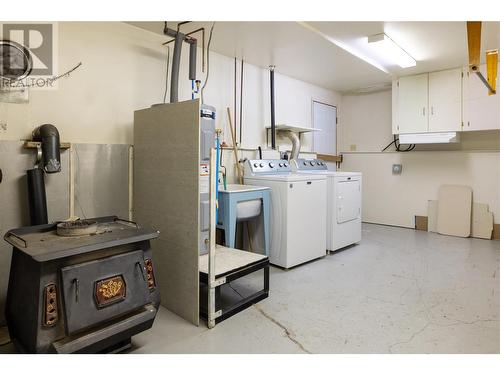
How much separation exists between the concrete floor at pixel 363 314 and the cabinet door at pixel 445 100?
190 cm

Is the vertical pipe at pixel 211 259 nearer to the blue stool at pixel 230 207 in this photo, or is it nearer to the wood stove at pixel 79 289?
the wood stove at pixel 79 289

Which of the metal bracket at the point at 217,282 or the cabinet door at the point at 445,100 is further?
the cabinet door at the point at 445,100

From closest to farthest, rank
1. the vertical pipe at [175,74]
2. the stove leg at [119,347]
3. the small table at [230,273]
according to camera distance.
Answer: the stove leg at [119,347]
the small table at [230,273]
the vertical pipe at [175,74]

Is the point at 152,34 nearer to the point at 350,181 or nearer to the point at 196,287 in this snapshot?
the point at 196,287

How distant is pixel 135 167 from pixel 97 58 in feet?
3.15

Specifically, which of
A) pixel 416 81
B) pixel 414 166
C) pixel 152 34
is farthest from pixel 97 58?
pixel 414 166

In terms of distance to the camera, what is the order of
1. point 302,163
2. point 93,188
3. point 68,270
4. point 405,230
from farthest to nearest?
point 405,230 < point 302,163 < point 93,188 < point 68,270

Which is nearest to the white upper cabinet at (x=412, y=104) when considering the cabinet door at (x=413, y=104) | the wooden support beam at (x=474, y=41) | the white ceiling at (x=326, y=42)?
the cabinet door at (x=413, y=104)

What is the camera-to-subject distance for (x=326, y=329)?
211cm

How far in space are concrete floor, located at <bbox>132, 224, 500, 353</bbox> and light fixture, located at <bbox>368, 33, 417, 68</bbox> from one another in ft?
7.81

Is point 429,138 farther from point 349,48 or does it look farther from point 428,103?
point 349,48

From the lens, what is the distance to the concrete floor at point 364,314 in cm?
193

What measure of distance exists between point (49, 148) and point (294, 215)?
86.1 inches

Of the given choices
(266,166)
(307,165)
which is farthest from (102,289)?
(307,165)
